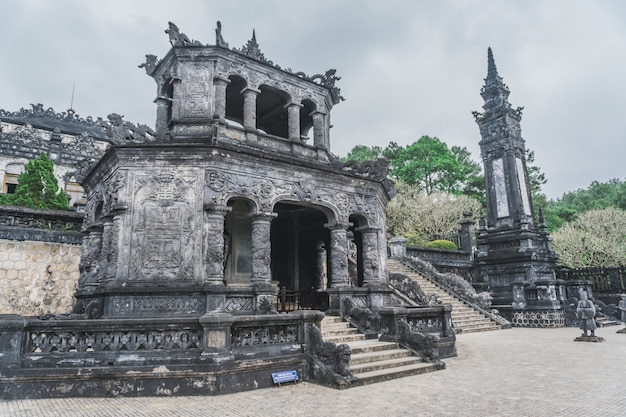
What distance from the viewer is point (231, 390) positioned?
22.8 feet

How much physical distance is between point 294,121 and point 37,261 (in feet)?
30.9

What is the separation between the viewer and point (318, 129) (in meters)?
14.4

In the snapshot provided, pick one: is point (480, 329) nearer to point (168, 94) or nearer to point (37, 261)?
point (168, 94)

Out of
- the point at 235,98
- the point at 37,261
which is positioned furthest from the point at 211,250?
the point at 37,261

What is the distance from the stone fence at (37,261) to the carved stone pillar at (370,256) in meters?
9.57

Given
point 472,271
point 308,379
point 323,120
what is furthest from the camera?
point 472,271

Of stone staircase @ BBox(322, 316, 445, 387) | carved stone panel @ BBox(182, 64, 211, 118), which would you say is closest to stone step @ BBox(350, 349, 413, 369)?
stone staircase @ BBox(322, 316, 445, 387)

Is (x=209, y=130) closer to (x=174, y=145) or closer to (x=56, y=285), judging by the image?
(x=174, y=145)

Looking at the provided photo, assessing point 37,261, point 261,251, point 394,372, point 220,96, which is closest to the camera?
point 394,372

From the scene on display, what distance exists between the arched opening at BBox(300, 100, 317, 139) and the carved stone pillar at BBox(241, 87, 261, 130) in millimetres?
2187

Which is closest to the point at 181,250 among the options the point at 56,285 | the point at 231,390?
the point at 231,390

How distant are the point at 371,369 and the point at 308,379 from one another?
1298 millimetres

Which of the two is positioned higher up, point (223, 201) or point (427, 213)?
point (427, 213)

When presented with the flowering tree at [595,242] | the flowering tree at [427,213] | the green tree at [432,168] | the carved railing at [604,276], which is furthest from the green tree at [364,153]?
the carved railing at [604,276]
